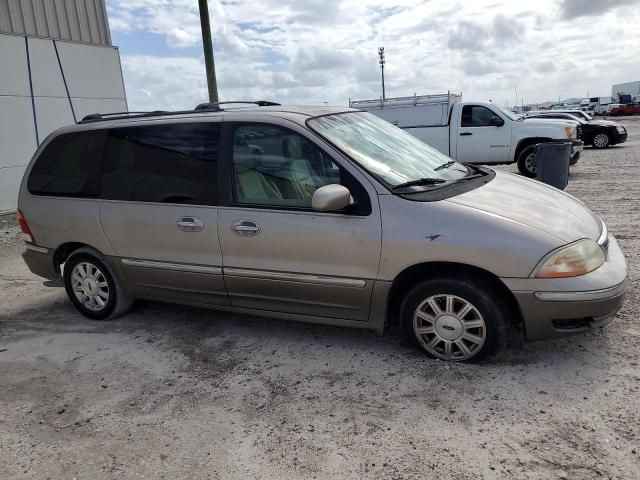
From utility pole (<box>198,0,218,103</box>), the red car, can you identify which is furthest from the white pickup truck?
the red car

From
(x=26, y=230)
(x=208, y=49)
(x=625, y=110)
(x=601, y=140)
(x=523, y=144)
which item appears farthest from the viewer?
(x=625, y=110)

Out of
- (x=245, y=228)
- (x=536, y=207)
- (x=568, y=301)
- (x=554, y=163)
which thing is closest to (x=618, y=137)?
(x=554, y=163)

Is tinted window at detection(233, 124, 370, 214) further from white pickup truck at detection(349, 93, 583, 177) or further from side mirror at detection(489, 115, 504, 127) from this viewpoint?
side mirror at detection(489, 115, 504, 127)

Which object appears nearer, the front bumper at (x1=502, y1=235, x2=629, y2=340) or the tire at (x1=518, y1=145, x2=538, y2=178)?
the front bumper at (x1=502, y1=235, x2=629, y2=340)

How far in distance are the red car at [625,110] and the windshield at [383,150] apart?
164ft

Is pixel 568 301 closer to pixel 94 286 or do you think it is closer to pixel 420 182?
pixel 420 182

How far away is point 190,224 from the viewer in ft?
12.9

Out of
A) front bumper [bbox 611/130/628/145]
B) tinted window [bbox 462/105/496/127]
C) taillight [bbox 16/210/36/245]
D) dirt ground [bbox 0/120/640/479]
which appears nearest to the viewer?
dirt ground [bbox 0/120/640/479]

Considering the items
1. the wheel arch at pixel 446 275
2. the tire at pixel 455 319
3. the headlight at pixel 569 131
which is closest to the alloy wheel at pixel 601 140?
the headlight at pixel 569 131

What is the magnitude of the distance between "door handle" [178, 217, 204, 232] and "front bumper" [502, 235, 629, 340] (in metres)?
2.20

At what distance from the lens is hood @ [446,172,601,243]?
128 inches

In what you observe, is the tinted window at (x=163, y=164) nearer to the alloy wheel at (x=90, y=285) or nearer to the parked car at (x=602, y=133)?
the alloy wheel at (x=90, y=285)

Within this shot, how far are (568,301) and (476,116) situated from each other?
1055 centimetres

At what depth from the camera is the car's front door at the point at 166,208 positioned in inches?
154
